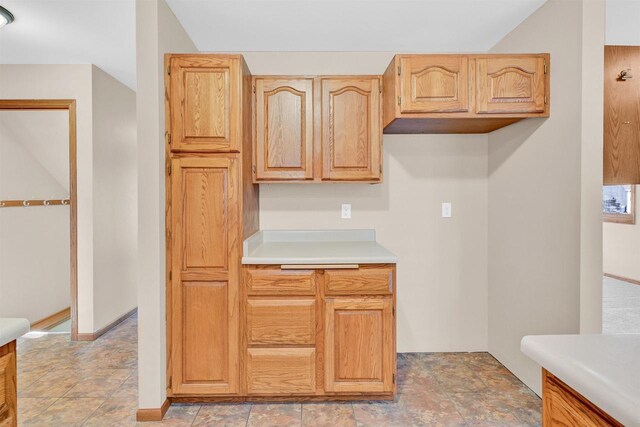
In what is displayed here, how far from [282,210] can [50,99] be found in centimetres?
234

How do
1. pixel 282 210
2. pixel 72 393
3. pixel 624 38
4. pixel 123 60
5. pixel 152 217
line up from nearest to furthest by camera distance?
pixel 152 217, pixel 72 393, pixel 624 38, pixel 282 210, pixel 123 60

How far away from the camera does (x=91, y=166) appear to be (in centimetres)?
336

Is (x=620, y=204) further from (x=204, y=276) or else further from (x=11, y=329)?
(x=11, y=329)

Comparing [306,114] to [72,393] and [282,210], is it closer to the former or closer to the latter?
[282,210]

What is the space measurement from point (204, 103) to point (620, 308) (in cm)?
485

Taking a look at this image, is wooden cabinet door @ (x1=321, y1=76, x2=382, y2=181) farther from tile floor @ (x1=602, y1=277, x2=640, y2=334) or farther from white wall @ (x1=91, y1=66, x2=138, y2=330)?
tile floor @ (x1=602, y1=277, x2=640, y2=334)

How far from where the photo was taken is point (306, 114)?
2.55 m

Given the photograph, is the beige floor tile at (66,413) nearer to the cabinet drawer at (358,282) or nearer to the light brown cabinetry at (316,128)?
the cabinet drawer at (358,282)

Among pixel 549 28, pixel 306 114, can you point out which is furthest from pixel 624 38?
pixel 306 114

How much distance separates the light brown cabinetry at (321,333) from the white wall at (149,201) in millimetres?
508

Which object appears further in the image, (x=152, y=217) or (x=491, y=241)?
(x=491, y=241)

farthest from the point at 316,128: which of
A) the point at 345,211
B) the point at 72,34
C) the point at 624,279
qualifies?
the point at 624,279

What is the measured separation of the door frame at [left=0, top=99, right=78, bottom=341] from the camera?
3.33 m

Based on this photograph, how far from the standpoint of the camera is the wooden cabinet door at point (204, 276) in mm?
2207
